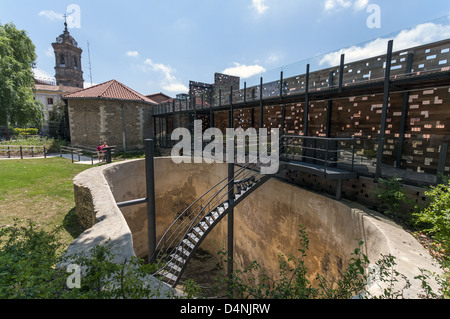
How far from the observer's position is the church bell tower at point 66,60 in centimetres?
4412

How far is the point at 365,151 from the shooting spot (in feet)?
17.0

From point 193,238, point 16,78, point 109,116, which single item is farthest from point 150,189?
point 16,78

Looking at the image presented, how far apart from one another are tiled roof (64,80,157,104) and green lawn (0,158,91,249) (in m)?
10.2

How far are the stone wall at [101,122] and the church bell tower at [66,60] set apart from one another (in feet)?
115

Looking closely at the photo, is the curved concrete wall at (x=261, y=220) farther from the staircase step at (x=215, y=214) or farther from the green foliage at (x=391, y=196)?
the staircase step at (x=215, y=214)

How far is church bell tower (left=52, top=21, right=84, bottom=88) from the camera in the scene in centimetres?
4412

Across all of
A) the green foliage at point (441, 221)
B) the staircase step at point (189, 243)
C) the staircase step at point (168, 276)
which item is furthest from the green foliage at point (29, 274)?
the green foliage at point (441, 221)

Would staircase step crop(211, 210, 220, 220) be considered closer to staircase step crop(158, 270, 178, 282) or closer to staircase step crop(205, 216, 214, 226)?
staircase step crop(205, 216, 214, 226)

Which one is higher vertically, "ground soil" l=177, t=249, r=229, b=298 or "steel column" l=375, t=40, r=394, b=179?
"steel column" l=375, t=40, r=394, b=179

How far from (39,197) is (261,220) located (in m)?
7.88

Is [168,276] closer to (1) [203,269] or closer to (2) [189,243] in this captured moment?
(2) [189,243]

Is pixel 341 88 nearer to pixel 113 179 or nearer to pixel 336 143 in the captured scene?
pixel 336 143

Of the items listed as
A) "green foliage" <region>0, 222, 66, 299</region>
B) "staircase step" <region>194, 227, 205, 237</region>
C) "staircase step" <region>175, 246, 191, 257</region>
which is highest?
"green foliage" <region>0, 222, 66, 299</region>

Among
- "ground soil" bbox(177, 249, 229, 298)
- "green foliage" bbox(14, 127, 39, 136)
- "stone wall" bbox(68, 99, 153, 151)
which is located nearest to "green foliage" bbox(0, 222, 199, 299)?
"ground soil" bbox(177, 249, 229, 298)
